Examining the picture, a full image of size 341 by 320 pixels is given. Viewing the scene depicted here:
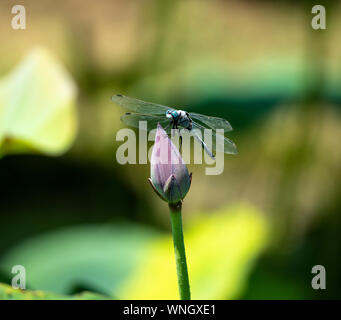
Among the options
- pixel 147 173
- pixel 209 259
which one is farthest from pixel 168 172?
pixel 147 173

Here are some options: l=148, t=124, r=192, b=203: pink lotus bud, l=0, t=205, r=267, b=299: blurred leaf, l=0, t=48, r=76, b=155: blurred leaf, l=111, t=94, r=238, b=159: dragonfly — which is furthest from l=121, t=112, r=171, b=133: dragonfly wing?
l=0, t=205, r=267, b=299: blurred leaf

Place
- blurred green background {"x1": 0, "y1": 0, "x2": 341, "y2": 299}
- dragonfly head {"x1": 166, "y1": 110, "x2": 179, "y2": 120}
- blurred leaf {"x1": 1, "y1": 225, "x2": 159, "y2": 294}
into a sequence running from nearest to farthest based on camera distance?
dragonfly head {"x1": 166, "y1": 110, "x2": 179, "y2": 120} → blurred green background {"x1": 0, "y1": 0, "x2": 341, "y2": 299} → blurred leaf {"x1": 1, "y1": 225, "x2": 159, "y2": 294}

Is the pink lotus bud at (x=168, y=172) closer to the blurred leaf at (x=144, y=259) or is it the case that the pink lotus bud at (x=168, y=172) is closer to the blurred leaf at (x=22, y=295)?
the blurred leaf at (x=22, y=295)

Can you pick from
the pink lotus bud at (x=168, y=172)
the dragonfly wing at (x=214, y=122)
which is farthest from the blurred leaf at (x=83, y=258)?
the pink lotus bud at (x=168, y=172)

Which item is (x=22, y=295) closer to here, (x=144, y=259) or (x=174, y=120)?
(x=174, y=120)

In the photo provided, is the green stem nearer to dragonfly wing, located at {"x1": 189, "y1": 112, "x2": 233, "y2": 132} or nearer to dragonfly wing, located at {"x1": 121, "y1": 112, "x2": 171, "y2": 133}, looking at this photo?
dragonfly wing, located at {"x1": 121, "y1": 112, "x2": 171, "y2": 133}

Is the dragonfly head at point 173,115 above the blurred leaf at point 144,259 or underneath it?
above
